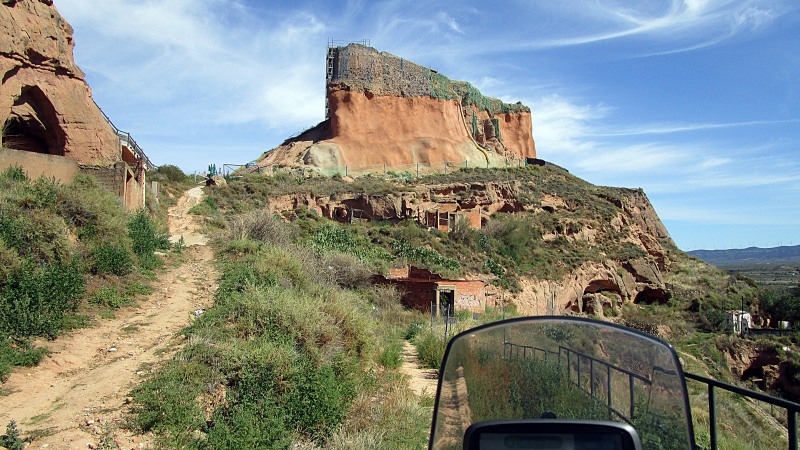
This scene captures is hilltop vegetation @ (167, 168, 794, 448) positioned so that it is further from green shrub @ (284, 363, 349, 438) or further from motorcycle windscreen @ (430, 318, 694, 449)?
motorcycle windscreen @ (430, 318, 694, 449)

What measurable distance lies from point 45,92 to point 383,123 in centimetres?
3533

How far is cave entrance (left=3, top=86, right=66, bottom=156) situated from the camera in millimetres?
15844

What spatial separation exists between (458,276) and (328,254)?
26.4 ft

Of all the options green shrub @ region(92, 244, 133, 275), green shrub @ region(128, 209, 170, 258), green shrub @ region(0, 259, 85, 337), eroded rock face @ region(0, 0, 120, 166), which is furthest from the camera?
eroded rock face @ region(0, 0, 120, 166)

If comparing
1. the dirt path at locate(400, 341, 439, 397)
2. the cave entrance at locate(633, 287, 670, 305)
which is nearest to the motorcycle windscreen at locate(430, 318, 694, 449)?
the dirt path at locate(400, 341, 439, 397)

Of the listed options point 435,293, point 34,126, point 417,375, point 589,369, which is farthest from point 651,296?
point 589,369

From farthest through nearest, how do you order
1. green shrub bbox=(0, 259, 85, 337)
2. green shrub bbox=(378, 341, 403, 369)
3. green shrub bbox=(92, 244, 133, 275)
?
green shrub bbox=(378, 341, 403, 369)
green shrub bbox=(92, 244, 133, 275)
green shrub bbox=(0, 259, 85, 337)

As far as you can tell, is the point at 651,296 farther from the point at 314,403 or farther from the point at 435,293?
the point at 314,403

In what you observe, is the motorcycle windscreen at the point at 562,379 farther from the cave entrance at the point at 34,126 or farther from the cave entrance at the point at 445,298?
the cave entrance at the point at 445,298

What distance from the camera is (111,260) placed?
11305 mm

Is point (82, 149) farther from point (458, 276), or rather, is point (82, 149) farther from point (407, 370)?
point (458, 276)

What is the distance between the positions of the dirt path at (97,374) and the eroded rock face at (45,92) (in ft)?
25.0

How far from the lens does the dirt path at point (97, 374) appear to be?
229 inches

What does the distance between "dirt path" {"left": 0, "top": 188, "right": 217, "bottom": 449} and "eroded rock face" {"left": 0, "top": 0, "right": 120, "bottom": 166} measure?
7633mm
